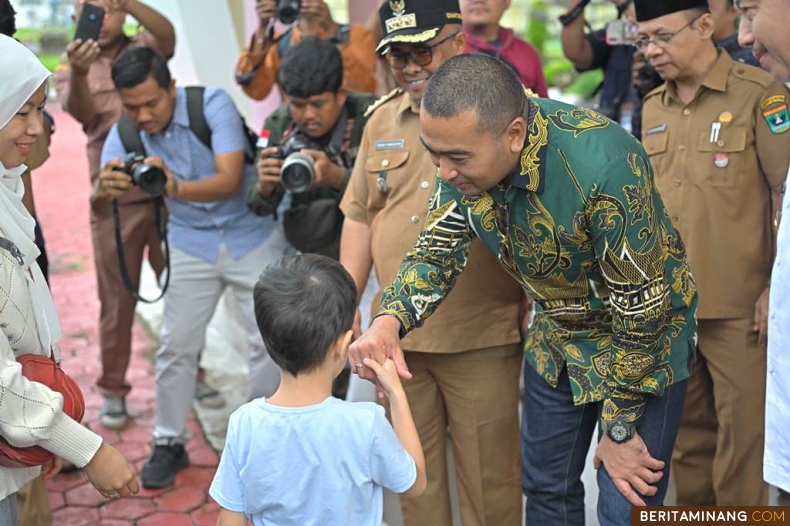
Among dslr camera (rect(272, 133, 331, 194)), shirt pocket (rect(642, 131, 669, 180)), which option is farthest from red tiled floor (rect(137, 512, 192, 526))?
shirt pocket (rect(642, 131, 669, 180))

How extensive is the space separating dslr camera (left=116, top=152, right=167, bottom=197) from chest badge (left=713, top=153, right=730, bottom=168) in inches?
80.5

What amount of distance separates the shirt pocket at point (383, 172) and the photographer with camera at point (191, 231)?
3.28ft

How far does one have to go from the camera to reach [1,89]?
214 centimetres

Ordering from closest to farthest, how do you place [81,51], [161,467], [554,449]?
[554,449]
[161,467]
[81,51]

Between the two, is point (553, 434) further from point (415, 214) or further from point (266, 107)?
point (266, 107)

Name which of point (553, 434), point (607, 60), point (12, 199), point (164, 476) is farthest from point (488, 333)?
point (607, 60)

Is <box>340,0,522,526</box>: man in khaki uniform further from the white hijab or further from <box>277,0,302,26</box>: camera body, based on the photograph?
<box>277,0,302,26</box>: camera body

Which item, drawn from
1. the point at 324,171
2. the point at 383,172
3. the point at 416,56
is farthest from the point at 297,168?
the point at 416,56

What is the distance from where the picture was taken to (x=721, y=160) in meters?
3.02

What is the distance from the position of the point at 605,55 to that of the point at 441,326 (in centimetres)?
215

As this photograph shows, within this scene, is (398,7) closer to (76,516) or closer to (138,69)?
(138,69)

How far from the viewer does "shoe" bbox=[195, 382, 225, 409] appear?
4.66 m

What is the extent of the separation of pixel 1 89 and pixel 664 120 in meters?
2.12

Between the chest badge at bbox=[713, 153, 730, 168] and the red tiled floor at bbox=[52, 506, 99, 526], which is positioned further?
the red tiled floor at bbox=[52, 506, 99, 526]
